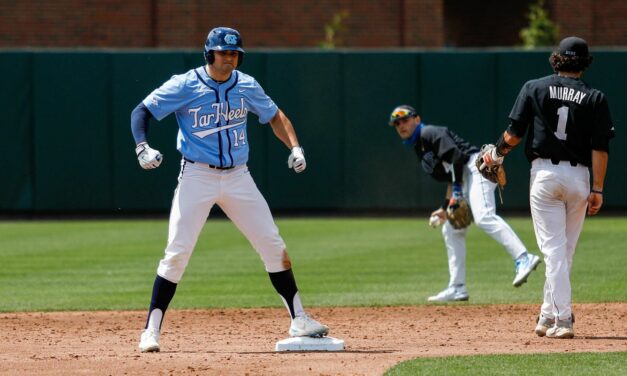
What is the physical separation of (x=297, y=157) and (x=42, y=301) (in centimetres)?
428

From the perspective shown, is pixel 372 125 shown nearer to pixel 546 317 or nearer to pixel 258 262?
pixel 258 262

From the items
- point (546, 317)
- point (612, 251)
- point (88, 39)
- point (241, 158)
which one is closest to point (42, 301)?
point (241, 158)

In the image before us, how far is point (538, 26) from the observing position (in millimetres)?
23281

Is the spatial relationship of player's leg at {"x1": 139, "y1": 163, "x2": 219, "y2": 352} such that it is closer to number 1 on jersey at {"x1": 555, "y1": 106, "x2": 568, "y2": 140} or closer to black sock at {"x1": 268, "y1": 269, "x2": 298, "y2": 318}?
black sock at {"x1": 268, "y1": 269, "x2": 298, "y2": 318}

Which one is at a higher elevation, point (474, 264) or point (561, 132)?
point (561, 132)

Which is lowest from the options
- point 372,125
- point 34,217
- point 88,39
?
point 34,217

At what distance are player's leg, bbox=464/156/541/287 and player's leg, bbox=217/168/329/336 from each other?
9.51 ft

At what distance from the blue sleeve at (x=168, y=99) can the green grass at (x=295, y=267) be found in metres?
3.42

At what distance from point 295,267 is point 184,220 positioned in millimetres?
6286

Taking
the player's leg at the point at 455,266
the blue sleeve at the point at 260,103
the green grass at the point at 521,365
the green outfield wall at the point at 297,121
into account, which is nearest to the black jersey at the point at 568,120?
the green grass at the point at 521,365

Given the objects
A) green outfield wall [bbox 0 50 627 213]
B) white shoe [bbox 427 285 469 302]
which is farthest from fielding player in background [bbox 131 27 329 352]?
green outfield wall [bbox 0 50 627 213]

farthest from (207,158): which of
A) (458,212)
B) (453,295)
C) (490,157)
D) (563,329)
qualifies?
(453,295)

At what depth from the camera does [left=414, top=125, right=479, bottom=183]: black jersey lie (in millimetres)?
10539

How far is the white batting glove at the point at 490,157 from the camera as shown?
821cm
